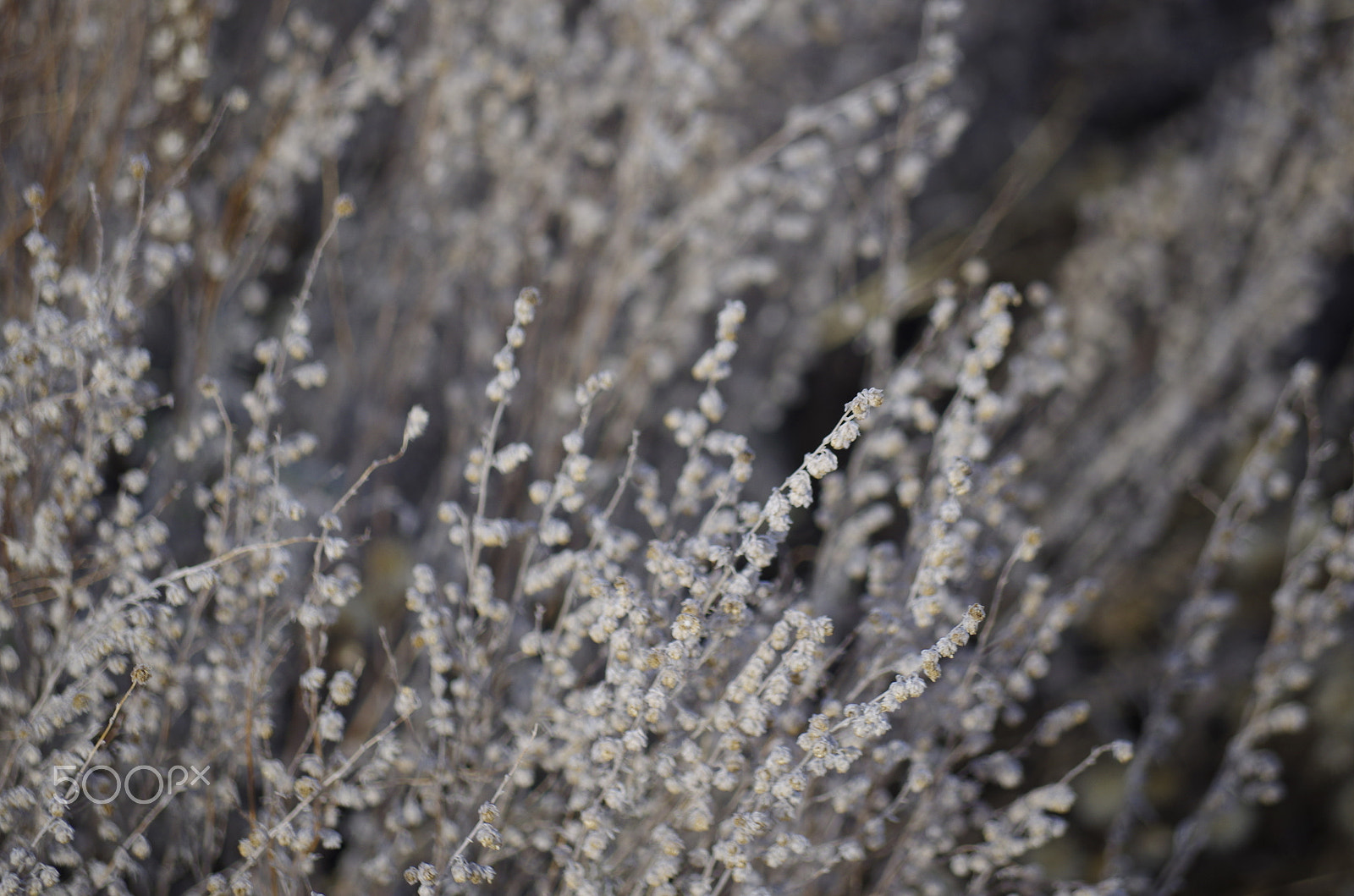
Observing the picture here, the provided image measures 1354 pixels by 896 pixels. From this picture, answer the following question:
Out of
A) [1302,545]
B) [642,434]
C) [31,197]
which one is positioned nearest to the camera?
[31,197]

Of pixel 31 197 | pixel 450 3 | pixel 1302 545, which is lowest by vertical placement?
pixel 31 197

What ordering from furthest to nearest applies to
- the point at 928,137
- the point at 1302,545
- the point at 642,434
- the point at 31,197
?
the point at 1302,545
the point at 642,434
the point at 928,137
the point at 31,197

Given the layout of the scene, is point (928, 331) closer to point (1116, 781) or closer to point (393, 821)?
point (393, 821)

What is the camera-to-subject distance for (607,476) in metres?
1.85

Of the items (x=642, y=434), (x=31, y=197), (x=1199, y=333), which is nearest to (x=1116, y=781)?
(x=1199, y=333)

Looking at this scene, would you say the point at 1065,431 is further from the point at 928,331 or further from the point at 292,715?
the point at 292,715

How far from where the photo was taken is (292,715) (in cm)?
185

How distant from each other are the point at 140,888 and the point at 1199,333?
2811 millimetres

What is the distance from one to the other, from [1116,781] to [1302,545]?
0.85 m

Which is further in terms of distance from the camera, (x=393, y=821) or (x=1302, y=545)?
(x=1302, y=545)

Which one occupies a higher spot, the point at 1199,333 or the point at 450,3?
the point at 1199,333

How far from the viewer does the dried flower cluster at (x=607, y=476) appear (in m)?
1.12

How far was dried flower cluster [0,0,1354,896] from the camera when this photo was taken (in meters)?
1.12

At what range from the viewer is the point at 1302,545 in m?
2.57
